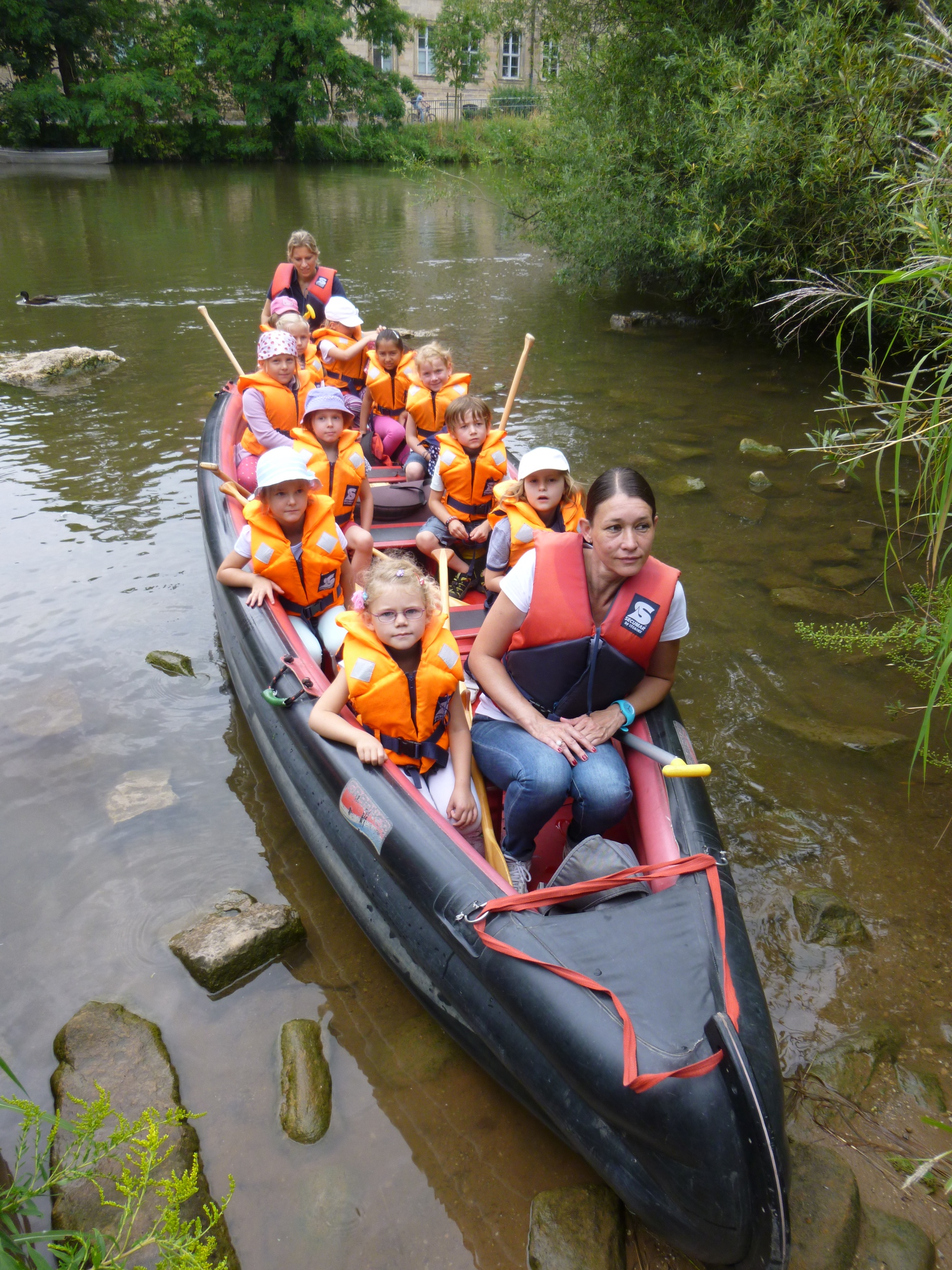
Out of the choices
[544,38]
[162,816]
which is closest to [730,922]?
[162,816]

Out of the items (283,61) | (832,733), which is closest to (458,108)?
(283,61)

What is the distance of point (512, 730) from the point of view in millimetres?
2461

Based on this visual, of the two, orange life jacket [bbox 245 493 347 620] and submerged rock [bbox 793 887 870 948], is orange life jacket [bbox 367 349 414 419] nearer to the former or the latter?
orange life jacket [bbox 245 493 347 620]

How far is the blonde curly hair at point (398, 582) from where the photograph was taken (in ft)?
8.04

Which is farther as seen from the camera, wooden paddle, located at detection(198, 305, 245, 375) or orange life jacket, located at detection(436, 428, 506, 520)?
wooden paddle, located at detection(198, 305, 245, 375)

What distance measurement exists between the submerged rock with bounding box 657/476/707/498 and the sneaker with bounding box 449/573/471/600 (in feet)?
7.20

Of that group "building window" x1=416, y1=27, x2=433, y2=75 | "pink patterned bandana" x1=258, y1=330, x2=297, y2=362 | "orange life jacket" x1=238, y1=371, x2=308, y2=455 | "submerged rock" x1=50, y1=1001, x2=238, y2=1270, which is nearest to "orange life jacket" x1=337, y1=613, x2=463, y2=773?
"submerged rock" x1=50, y1=1001, x2=238, y2=1270

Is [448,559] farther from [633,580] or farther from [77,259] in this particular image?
[77,259]

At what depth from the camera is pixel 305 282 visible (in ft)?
21.0

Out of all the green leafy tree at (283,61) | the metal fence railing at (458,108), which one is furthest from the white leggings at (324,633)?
the green leafy tree at (283,61)

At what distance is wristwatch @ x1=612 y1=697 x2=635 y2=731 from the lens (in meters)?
2.47

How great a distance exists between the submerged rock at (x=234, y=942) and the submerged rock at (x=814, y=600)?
304 centimetres

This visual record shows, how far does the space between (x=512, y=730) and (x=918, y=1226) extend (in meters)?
1.48

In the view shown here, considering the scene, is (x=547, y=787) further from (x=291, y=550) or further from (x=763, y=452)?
(x=763, y=452)
